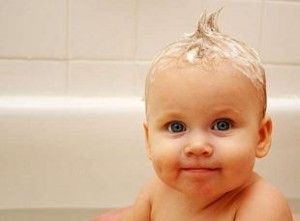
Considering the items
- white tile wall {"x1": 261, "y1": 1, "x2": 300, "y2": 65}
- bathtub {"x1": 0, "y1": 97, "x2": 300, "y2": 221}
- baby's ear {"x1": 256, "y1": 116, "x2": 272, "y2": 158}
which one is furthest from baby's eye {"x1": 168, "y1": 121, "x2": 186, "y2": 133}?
white tile wall {"x1": 261, "y1": 1, "x2": 300, "y2": 65}

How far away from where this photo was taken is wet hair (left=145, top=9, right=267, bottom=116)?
2.43 ft

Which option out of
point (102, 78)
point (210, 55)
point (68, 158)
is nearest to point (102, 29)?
point (102, 78)

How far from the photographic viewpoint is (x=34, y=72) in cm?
136

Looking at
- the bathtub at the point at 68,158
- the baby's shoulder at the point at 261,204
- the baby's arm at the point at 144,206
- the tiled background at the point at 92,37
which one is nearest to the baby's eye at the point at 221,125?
the baby's shoulder at the point at 261,204

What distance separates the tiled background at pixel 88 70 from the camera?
49.6 inches

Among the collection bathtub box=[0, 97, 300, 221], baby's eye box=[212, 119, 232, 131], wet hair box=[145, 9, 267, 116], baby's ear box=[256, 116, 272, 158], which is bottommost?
bathtub box=[0, 97, 300, 221]

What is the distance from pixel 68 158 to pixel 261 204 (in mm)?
631

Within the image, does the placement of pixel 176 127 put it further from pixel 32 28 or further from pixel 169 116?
pixel 32 28

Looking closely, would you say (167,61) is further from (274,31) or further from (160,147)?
(274,31)

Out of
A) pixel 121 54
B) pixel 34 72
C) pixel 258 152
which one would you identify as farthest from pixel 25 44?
pixel 258 152

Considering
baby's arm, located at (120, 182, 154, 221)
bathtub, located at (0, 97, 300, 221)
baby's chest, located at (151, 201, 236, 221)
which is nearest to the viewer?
baby's chest, located at (151, 201, 236, 221)

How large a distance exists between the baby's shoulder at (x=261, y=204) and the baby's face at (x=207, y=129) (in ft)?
0.14

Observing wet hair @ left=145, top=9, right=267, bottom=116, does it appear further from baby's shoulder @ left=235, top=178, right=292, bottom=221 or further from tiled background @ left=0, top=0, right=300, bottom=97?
tiled background @ left=0, top=0, right=300, bottom=97

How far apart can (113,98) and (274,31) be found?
1.71 feet
